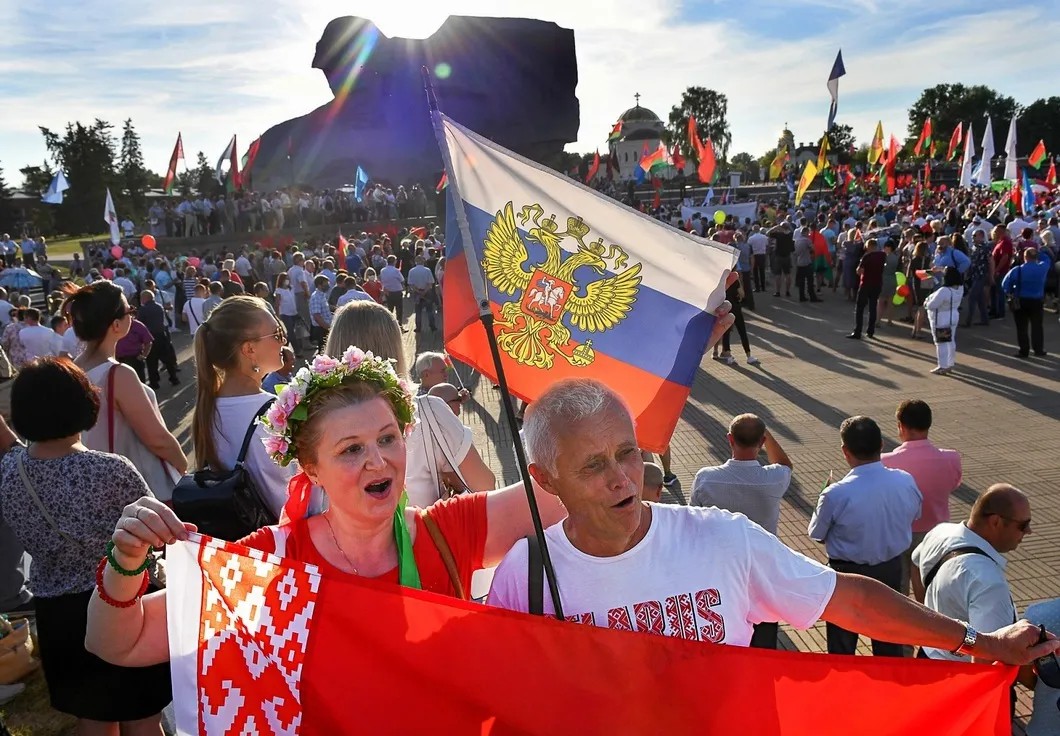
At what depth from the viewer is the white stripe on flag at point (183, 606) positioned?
2088 mm

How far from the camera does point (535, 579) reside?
2.08 m

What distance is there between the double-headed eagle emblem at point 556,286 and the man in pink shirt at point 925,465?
2.74 meters

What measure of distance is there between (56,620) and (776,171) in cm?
3411

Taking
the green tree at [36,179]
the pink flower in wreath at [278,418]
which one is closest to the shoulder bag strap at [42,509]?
the pink flower in wreath at [278,418]

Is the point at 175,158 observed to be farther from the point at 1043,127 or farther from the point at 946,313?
the point at 1043,127

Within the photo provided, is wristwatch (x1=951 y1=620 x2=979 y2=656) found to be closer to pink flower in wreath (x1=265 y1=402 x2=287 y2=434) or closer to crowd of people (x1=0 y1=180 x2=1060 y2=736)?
crowd of people (x1=0 y1=180 x2=1060 y2=736)

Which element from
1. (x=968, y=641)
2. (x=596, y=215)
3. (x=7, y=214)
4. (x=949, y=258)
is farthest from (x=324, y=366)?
(x=7, y=214)

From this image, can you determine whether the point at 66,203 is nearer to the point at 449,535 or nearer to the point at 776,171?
the point at 776,171

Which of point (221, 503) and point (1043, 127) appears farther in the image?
point (1043, 127)

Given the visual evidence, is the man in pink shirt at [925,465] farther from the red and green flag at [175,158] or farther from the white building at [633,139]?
the white building at [633,139]

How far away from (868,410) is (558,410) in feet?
28.7

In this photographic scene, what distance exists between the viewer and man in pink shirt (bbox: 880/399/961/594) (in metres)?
4.81

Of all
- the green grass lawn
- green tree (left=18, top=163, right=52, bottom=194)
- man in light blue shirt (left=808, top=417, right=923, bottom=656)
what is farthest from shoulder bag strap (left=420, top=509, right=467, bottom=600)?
green tree (left=18, top=163, right=52, bottom=194)

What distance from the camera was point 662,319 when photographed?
3.08m
